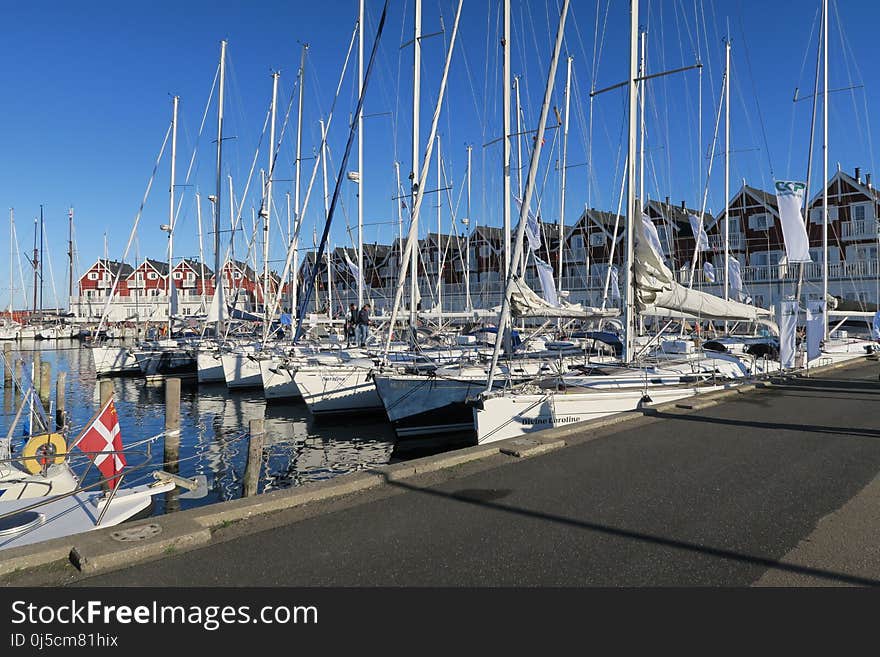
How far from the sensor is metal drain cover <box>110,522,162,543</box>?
545cm

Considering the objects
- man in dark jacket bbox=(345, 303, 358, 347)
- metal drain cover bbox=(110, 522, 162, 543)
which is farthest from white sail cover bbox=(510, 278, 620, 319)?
man in dark jacket bbox=(345, 303, 358, 347)

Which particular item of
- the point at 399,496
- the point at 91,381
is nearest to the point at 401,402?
the point at 399,496

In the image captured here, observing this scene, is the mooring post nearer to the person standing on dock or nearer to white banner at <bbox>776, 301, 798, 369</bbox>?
white banner at <bbox>776, 301, 798, 369</bbox>

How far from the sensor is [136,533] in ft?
18.3

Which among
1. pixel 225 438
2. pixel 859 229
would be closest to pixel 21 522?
pixel 225 438

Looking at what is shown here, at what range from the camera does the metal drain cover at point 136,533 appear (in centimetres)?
545

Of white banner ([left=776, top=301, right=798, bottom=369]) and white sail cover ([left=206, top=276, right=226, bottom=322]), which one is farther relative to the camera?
white sail cover ([left=206, top=276, right=226, bottom=322])

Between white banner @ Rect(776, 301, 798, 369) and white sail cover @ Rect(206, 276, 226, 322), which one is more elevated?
white sail cover @ Rect(206, 276, 226, 322)

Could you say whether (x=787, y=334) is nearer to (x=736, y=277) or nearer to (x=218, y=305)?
(x=736, y=277)

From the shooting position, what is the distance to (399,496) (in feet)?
23.0

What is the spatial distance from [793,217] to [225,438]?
20429 millimetres

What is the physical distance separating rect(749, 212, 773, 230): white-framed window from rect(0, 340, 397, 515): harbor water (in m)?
43.2
